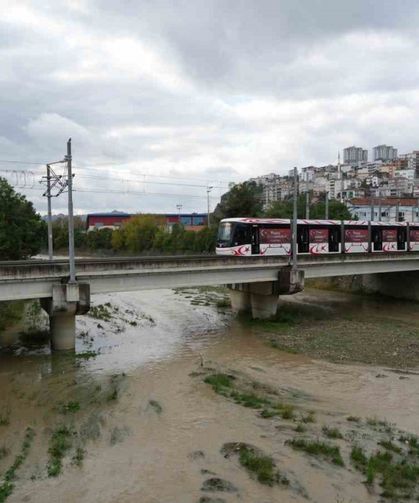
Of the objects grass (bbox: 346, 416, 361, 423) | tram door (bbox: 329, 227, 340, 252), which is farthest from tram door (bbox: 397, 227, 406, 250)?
grass (bbox: 346, 416, 361, 423)

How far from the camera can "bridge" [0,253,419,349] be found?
23328 mm

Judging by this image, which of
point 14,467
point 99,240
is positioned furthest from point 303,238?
point 99,240

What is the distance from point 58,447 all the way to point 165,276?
15116 mm

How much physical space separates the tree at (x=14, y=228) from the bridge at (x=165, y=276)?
1919cm

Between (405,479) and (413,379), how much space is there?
33.1ft

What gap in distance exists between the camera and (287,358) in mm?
24188

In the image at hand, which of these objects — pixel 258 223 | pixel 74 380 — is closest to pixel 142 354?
pixel 74 380

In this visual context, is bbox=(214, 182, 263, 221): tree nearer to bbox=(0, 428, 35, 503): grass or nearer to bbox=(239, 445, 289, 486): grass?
bbox=(0, 428, 35, 503): grass

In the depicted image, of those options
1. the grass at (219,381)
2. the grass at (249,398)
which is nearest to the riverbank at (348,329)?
the grass at (219,381)

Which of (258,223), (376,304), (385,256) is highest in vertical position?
(258,223)

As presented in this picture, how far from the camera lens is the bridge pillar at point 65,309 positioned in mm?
23500

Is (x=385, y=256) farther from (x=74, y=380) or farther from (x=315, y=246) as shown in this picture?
(x=74, y=380)

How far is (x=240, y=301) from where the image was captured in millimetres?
37438

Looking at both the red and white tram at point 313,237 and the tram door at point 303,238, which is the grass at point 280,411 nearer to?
the red and white tram at point 313,237
